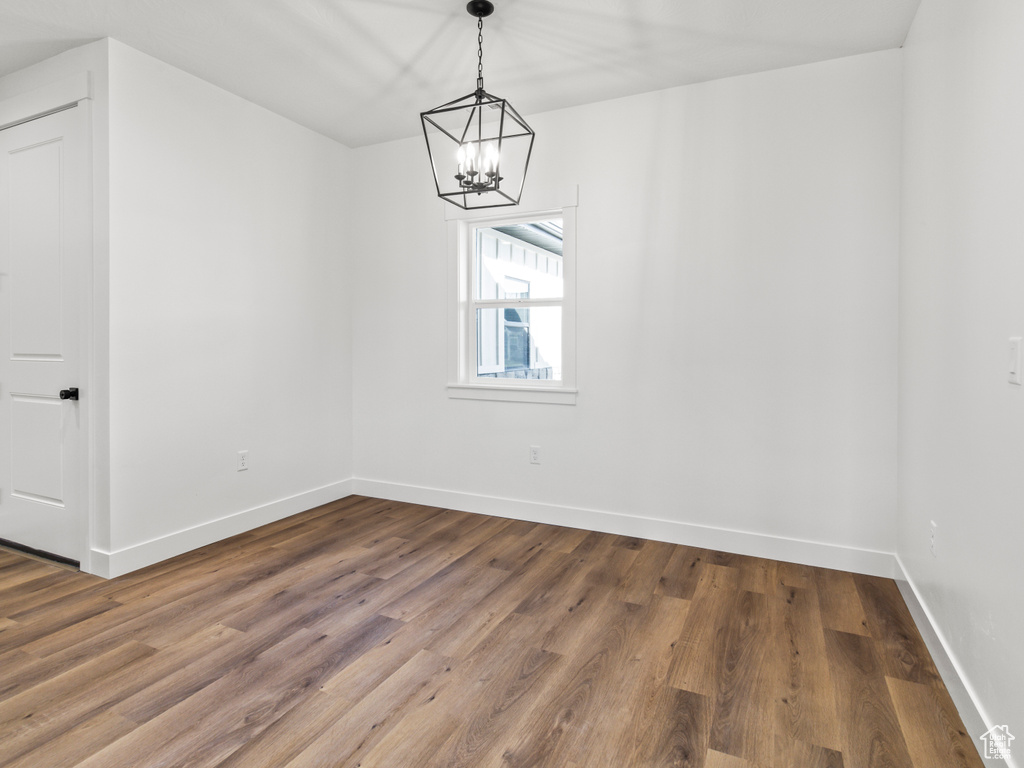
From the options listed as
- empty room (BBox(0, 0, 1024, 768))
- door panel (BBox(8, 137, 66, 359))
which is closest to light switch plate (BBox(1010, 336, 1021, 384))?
empty room (BBox(0, 0, 1024, 768))

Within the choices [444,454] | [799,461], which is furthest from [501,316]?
[799,461]

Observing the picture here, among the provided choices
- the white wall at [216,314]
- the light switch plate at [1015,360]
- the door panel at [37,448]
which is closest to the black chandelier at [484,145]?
the white wall at [216,314]

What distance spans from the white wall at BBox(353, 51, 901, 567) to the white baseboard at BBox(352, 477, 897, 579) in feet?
0.08

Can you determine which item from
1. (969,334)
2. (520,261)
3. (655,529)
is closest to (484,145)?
(520,261)

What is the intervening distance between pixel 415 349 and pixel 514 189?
1.31 meters

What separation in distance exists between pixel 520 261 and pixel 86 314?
2.48 metres

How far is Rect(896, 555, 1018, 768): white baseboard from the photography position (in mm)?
1555

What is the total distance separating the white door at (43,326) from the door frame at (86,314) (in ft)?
0.05

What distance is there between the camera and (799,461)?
297 cm

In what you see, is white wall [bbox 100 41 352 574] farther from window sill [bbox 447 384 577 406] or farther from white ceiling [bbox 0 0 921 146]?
window sill [bbox 447 384 577 406]

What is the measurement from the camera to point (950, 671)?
181 cm

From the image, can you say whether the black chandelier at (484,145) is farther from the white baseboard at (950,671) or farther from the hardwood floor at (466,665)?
the white baseboard at (950,671)

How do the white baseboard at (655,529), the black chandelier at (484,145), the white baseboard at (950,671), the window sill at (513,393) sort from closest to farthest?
1. the white baseboard at (950,671)
2. the black chandelier at (484,145)
3. the white baseboard at (655,529)
4. the window sill at (513,393)

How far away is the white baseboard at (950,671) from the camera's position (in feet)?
5.10
